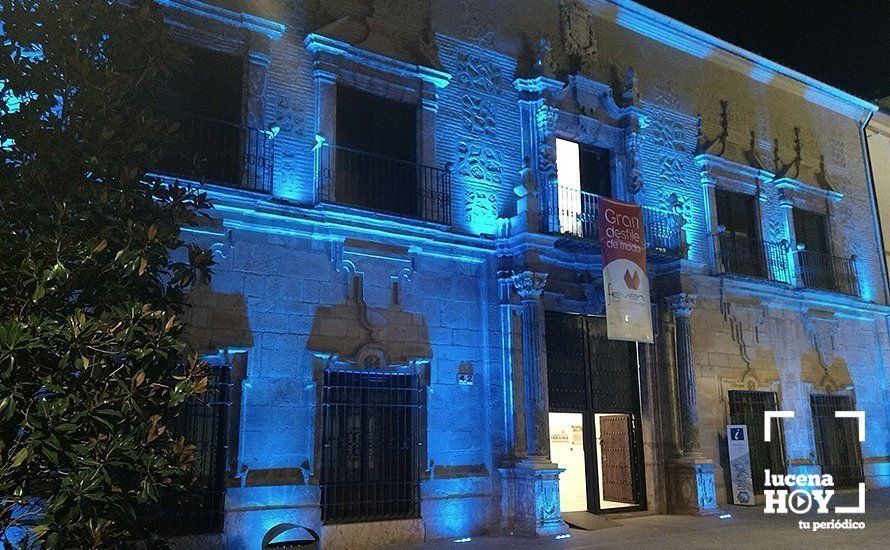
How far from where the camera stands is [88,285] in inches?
183

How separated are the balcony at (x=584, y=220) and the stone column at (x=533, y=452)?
3.68ft

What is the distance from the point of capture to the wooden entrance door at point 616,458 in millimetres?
11617

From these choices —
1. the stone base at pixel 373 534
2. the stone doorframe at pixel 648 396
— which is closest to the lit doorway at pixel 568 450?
the stone doorframe at pixel 648 396

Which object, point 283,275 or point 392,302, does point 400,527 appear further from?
point 283,275

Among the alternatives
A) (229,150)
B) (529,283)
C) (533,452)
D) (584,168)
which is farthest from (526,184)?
(229,150)

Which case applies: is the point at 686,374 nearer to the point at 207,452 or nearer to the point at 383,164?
the point at 383,164

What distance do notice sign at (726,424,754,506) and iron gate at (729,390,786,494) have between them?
0.76 meters

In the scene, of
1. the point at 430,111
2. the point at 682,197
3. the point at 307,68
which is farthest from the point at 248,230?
the point at 682,197

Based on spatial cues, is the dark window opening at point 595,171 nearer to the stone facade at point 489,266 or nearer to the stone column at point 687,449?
the stone facade at point 489,266

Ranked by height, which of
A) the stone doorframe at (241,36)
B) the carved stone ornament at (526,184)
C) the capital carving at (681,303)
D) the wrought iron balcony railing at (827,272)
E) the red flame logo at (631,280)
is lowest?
the capital carving at (681,303)

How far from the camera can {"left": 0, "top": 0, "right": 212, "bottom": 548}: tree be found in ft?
12.9

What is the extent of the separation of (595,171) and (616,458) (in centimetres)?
500

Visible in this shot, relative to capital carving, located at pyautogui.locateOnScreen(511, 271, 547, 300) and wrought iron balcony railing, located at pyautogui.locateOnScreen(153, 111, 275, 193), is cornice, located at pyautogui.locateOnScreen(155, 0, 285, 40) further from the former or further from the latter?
capital carving, located at pyautogui.locateOnScreen(511, 271, 547, 300)

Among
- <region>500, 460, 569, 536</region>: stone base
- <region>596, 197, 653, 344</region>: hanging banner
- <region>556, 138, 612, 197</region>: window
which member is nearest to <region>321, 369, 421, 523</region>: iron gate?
<region>500, 460, 569, 536</region>: stone base
